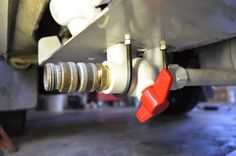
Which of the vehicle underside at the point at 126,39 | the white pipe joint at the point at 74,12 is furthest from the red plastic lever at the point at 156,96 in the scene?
the white pipe joint at the point at 74,12

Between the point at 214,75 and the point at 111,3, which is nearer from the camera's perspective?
the point at 111,3

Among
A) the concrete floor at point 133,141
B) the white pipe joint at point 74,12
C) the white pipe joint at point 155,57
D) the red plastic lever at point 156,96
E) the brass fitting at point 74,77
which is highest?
the white pipe joint at point 74,12

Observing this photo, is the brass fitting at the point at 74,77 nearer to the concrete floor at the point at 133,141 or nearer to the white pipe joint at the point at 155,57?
the white pipe joint at the point at 155,57

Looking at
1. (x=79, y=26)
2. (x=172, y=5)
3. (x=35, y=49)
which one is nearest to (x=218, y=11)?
(x=172, y=5)

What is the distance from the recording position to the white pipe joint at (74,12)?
59cm

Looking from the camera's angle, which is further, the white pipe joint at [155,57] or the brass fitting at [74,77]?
the white pipe joint at [155,57]

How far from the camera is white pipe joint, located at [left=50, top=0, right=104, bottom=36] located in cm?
59

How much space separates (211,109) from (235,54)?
2.37 metres

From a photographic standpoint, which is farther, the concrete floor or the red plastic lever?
the concrete floor

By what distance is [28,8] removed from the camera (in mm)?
729

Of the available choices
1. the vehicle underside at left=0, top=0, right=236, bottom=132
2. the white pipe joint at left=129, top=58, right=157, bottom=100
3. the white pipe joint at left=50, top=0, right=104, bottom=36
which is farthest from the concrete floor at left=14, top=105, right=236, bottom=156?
the white pipe joint at left=50, top=0, right=104, bottom=36

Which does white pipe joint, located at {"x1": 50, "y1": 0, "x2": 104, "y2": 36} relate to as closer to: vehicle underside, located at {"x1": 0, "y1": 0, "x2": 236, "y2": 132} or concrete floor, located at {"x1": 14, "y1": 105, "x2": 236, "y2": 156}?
vehicle underside, located at {"x1": 0, "y1": 0, "x2": 236, "y2": 132}

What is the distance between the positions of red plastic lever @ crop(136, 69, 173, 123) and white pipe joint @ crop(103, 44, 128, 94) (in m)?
0.07

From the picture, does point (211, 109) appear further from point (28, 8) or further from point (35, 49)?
point (28, 8)
